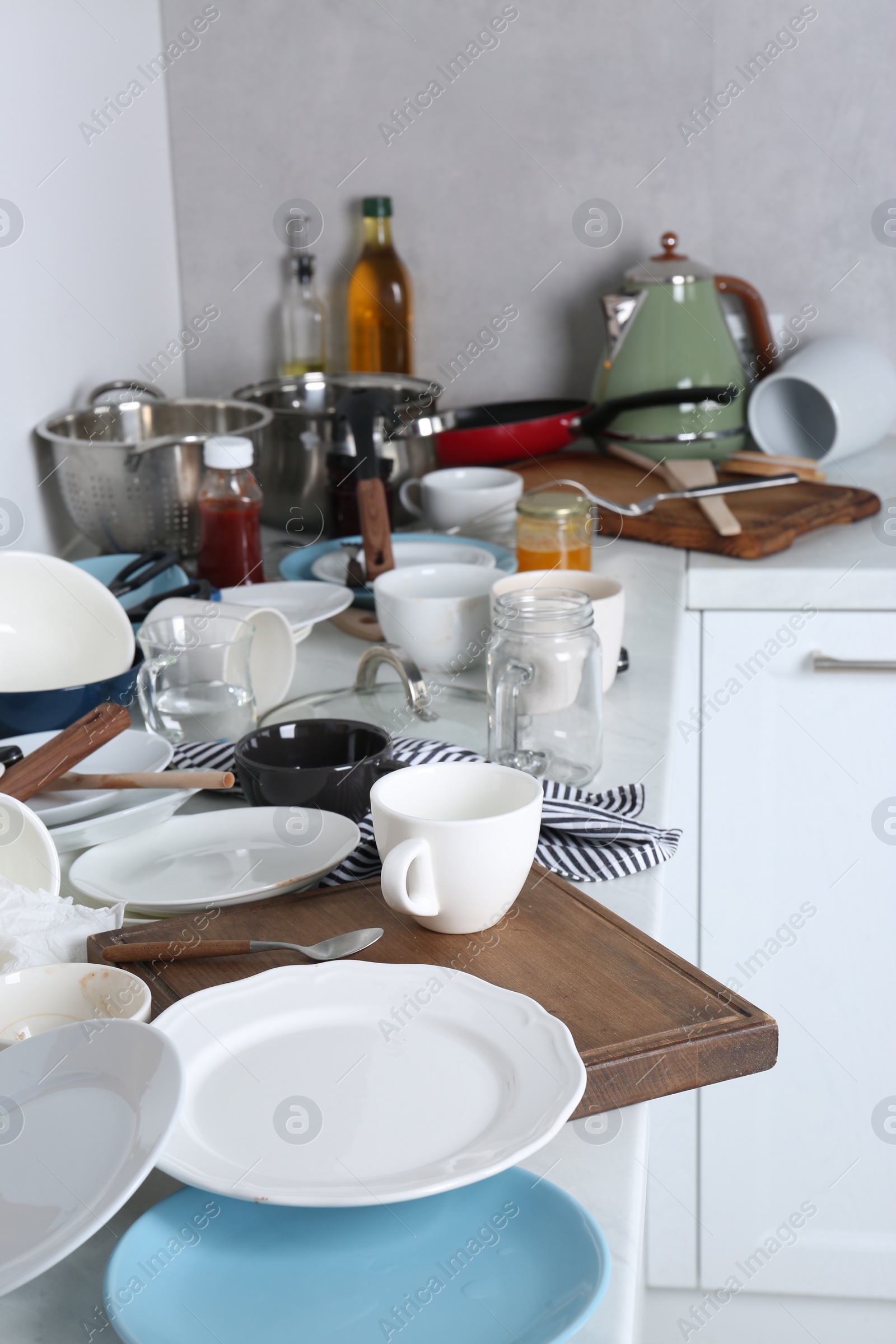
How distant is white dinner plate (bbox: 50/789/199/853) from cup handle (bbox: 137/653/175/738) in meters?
0.14

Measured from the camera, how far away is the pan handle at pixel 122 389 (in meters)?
1.45

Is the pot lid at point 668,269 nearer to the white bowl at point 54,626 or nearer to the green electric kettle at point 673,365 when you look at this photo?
the green electric kettle at point 673,365

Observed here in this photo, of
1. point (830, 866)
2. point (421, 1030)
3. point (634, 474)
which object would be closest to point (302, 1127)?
point (421, 1030)

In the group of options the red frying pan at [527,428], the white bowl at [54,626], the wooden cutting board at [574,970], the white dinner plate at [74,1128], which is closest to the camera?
the white dinner plate at [74,1128]

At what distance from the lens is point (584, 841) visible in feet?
2.48

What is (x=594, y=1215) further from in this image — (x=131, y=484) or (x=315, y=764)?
(x=131, y=484)

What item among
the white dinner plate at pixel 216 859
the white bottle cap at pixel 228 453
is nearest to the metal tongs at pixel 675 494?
the white bottle cap at pixel 228 453

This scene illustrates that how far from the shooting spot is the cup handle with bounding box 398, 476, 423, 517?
1.46 metres

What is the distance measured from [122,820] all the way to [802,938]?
0.89 m

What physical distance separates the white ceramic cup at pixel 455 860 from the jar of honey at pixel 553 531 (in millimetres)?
561

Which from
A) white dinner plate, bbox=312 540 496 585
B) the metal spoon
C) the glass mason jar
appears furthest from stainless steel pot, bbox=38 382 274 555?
the metal spoon

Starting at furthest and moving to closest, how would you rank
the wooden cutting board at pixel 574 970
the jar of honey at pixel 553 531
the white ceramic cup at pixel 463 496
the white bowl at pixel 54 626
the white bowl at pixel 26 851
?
the white ceramic cup at pixel 463 496
the jar of honey at pixel 553 531
the white bowl at pixel 54 626
the white bowl at pixel 26 851
the wooden cutting board at pixel 574 970

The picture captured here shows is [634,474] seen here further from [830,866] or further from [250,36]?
[250,36]

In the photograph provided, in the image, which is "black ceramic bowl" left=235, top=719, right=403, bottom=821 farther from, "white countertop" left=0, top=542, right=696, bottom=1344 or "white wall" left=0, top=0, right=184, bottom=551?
"white wall" left=0, top=0, right=184, bottom=551
